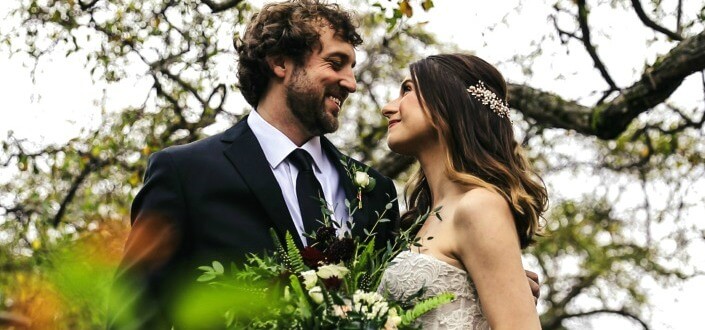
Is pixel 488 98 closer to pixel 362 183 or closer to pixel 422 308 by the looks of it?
pixel 362 183

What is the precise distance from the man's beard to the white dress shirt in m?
0.07

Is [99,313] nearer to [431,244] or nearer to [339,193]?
[431,244]

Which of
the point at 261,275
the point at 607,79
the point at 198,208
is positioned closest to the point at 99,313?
the point at 261,275

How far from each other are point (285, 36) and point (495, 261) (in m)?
1.63

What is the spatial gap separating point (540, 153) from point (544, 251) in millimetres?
2708

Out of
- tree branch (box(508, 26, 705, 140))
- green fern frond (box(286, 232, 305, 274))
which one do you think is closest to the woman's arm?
green fern frond (box(286, 232, 305, 274))

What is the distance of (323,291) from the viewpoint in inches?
89.3

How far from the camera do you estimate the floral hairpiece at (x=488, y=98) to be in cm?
361

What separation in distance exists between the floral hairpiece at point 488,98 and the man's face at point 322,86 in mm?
595

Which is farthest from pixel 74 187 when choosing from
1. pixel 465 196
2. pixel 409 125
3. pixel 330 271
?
pixel 330 271

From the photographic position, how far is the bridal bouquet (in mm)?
2238

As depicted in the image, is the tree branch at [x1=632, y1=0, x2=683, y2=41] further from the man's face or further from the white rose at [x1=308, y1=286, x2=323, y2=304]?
the white rose at [x1=308, y1=286, x2=323, y2=304]

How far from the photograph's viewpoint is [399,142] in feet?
11.6

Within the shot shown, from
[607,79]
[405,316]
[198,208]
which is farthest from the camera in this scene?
[607,79]
